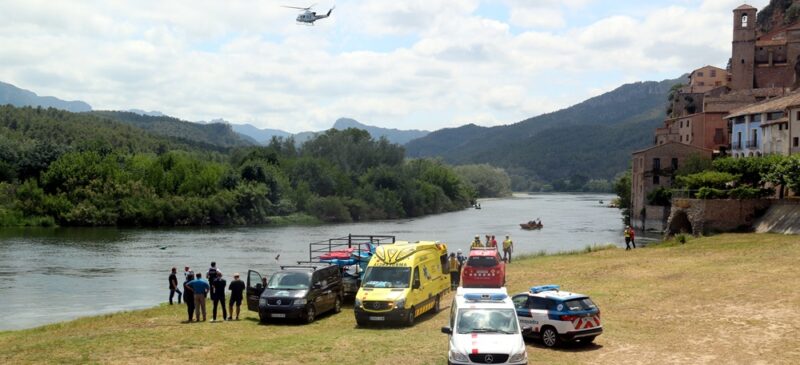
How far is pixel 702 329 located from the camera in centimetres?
2125

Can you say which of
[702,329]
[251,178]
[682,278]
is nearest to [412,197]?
[251,178]

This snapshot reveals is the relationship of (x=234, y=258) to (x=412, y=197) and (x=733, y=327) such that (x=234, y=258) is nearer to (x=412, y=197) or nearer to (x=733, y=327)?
(x=733, y=327)

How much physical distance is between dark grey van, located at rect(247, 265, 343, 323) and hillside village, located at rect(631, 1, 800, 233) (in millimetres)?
Result: 36655

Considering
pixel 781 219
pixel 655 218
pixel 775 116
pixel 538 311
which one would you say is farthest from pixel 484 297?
pixel 655 218

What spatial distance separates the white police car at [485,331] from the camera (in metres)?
Result: 15.1

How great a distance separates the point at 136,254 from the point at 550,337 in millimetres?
49314

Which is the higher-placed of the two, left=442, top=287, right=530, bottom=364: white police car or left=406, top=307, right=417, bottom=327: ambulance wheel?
left=442, top=287, right=530, bottom=364: white police car

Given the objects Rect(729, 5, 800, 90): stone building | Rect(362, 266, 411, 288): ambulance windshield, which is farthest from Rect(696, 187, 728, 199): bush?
Rect(729, 5, 800, 90): stone building

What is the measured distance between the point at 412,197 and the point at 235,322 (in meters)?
116

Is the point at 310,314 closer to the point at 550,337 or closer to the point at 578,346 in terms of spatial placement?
the point at 550,337

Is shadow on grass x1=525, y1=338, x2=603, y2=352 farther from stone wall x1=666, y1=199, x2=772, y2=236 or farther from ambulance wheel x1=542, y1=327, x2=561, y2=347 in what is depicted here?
stone wall x1=666, y1=199, x2=772, y2=236

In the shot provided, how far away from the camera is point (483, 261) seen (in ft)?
102

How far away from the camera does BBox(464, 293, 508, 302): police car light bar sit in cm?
1744

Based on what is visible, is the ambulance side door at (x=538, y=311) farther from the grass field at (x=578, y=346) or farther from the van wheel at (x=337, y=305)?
the van wheel at (x=337, y=305)
